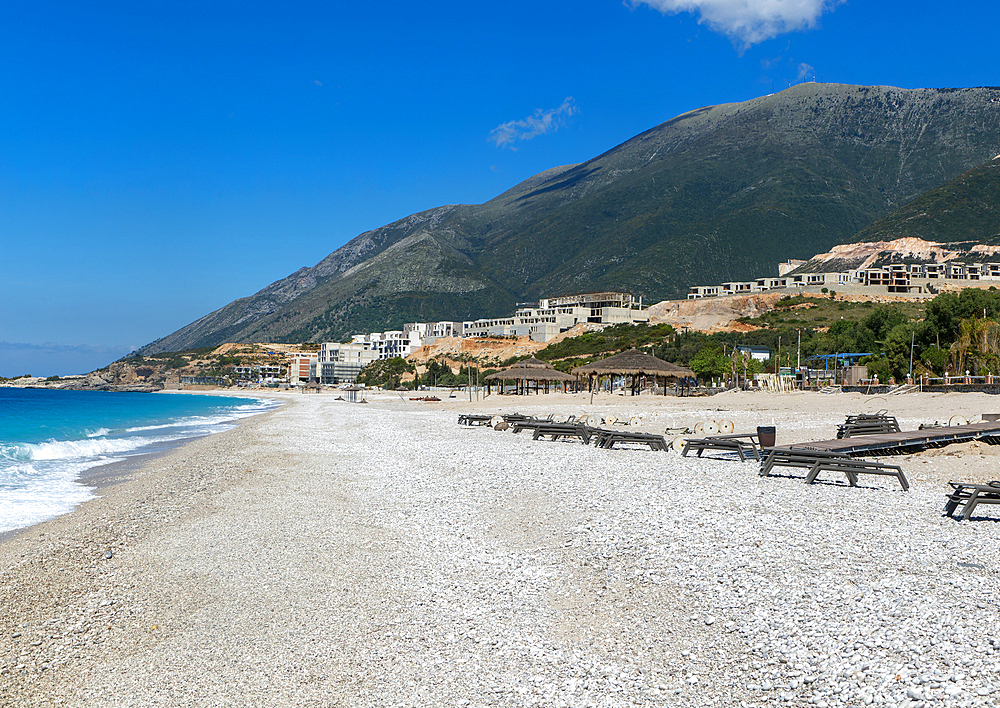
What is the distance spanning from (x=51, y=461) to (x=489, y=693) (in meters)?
18.3

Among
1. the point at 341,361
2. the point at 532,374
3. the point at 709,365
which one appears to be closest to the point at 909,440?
the point at 532,374

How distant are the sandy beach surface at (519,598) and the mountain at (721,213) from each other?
12104cm

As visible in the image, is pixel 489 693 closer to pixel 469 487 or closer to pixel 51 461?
pixel 469 487

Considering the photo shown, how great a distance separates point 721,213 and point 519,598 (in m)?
159

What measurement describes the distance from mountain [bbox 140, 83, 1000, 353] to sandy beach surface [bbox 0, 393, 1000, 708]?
397ft

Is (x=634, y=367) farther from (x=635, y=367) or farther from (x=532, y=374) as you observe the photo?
(x=532, y=374)

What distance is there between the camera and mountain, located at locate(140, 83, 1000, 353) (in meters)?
142

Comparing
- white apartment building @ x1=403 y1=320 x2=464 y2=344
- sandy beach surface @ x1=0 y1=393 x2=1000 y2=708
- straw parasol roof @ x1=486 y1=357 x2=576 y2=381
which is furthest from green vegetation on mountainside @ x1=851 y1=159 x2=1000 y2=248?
sandy beach surface @ x1=0 y1=393 x2=1000 y2=708

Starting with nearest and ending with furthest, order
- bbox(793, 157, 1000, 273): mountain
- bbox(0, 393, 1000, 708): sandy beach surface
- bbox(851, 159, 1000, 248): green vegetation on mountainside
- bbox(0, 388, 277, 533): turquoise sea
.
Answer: bbox(0, 393, 1000, 708): sandy beach surface < bbox(0, 388, 277, 533): turquoise sea < bbox(793, 157, 1000, 273): mountain < bbox(851, 159, 1000, 248): green vegetation on mountainside

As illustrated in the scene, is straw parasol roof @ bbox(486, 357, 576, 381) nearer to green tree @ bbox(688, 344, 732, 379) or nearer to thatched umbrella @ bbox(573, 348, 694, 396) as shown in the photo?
thatched umbrella @ bbox(573, 348, 694, 396)

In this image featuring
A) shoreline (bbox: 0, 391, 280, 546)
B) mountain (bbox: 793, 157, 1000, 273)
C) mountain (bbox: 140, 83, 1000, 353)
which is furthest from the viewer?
mountain (bbox: 140, 83, 1000, 353)

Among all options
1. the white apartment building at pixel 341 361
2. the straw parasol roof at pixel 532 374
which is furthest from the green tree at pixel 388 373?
the straw parasol roof at pixel 532 374

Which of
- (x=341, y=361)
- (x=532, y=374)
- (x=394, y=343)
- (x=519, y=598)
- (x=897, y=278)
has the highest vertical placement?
(x=897, y=278)

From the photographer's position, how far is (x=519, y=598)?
548 centimetres
